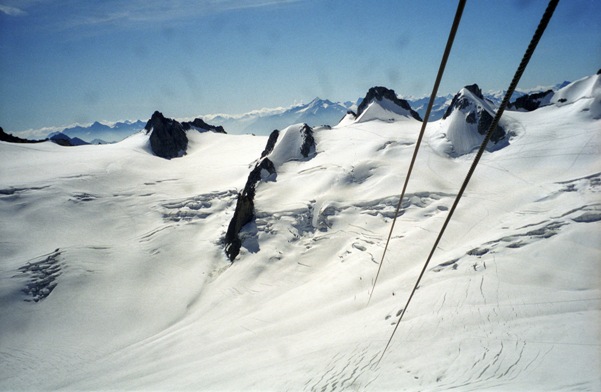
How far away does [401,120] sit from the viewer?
7938 cm

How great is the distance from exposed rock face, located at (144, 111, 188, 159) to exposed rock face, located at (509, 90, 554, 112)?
9330 centimetres

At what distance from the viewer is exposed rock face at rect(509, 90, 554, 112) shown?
8144cm

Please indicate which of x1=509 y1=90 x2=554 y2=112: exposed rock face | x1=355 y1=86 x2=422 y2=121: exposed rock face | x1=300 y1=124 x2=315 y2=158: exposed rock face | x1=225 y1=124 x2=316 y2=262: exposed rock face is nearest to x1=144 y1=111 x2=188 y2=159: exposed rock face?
x1=225 y1=124 x2=316 y2=262: exposed rock face

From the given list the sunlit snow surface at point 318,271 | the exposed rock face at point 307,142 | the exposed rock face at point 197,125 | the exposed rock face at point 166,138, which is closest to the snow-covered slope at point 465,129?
the sunlit snow surface at point 318,271

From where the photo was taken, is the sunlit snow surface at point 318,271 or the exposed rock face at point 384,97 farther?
the exposed rock face at point 384,97

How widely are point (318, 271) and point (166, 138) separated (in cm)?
7497

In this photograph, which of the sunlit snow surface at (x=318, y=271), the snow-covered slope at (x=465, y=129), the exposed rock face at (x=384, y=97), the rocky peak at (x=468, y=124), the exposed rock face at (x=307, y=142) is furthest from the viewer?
the exposed rock face at (x=384, y=97)

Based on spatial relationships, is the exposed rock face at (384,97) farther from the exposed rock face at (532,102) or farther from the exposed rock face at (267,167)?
the exposed rock face at (267,167)

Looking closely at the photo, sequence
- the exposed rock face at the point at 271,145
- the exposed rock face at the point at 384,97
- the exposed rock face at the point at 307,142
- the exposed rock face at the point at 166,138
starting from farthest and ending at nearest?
the exposed rock face at the point at 166,138 < the exposed rock face at the point at 384,97 < the exposed rock face at the point at 271,145 < the exposed rock face at the point at 307,142

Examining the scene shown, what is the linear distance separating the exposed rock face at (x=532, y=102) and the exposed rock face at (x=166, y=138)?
9330 cm

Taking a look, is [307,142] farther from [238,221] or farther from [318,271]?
[318,271]

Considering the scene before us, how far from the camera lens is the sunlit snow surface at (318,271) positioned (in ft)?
52.1

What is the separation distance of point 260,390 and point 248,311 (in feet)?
48.5

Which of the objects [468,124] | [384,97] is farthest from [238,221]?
[384,97]
